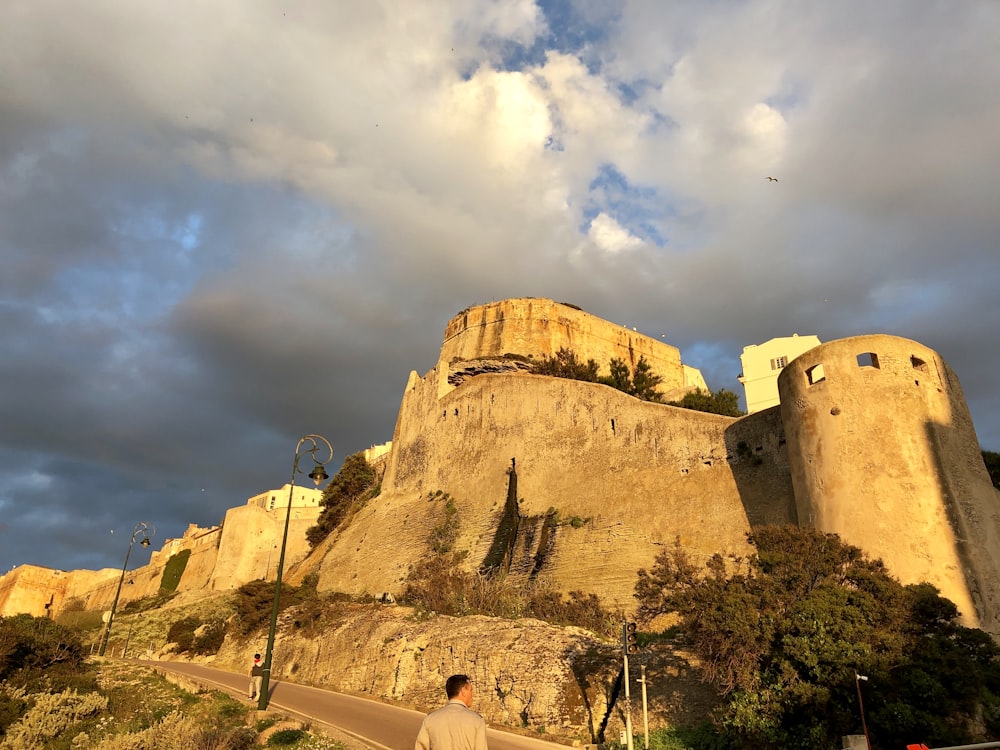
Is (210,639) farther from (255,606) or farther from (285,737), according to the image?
(285,737)

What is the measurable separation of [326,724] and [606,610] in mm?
11673

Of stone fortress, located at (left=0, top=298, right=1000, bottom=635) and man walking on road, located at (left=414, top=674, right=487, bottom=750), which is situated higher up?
stone fortress, located at (left=0, top=298, right=1000, bottom=635)

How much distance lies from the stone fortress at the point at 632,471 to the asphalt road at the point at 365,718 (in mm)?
8737

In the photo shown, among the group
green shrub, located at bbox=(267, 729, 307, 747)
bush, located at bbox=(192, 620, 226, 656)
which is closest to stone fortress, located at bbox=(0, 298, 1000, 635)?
bush, located at bbox=(192, 620, 226, 656)

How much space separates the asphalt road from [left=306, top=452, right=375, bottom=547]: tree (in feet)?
87.6

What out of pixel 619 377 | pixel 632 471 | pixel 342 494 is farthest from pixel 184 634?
pixel 619 377

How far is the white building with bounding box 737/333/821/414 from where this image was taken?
148 feet

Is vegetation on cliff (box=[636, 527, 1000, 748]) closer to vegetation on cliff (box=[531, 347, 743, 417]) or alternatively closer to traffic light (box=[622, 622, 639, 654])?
traffic light (box=[622, 622, 639, 654])

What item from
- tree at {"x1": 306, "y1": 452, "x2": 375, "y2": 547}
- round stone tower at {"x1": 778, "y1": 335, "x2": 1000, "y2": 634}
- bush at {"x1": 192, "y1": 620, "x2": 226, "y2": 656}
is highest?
tree at {"x1": 306, "y1": 452, "x2": 375, "y2": 547}

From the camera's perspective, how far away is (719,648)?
496 inches

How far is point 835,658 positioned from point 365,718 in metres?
10.1

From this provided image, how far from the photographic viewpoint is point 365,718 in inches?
612

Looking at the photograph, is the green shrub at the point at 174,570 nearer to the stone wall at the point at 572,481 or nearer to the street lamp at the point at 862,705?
the stone wall at the point at 572,481

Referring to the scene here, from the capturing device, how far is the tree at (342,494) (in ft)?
157
